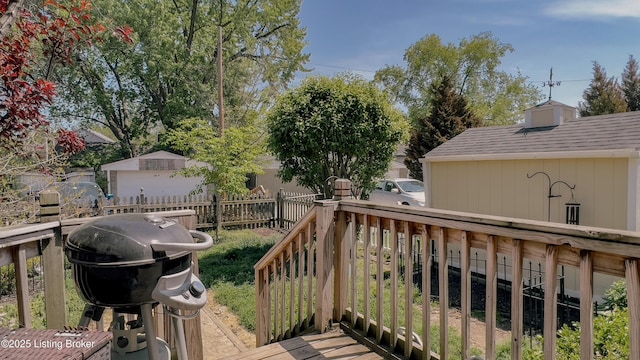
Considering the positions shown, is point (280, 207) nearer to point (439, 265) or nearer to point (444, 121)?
point (439, 265)

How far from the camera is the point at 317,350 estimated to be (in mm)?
2283

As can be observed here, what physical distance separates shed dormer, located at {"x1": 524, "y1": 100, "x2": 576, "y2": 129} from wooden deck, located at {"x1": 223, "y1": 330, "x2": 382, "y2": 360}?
6.55 meters

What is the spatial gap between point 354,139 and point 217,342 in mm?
3768

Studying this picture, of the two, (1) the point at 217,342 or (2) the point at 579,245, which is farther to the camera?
(1) the point at 217,342

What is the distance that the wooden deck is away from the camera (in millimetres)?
2211

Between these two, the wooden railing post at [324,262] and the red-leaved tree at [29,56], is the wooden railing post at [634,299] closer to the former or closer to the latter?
the wooden railing post at [324,262]

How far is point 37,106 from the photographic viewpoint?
2701mm

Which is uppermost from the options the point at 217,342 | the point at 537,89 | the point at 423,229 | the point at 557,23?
the point at 557,23

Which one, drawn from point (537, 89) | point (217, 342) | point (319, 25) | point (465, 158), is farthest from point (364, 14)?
point (217, 342)

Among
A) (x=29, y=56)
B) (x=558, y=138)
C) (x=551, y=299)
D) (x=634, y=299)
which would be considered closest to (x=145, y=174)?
(x=29, y=56)

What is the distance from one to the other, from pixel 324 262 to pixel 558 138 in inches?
220

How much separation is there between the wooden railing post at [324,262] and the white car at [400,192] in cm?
935

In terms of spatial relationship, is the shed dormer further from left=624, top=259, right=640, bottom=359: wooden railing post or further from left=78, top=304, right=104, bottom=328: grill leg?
left=78, top=304, right=104, bottom=328: grill leg

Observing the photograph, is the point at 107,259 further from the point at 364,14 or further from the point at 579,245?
the point at 364,14
